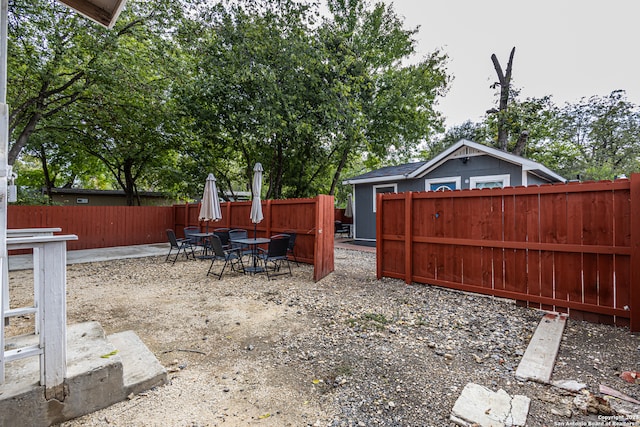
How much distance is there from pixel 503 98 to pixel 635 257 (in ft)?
47.2

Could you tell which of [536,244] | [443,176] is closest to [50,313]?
[536,244]

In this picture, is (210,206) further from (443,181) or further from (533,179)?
(533,179)

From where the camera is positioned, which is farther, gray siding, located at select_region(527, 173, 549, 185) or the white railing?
gray siding, located at select_region(527, 173, 549, 185)

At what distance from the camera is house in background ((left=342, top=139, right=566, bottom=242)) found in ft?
27.0

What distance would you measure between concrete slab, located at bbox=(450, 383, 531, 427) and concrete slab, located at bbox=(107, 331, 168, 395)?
81.7 inches

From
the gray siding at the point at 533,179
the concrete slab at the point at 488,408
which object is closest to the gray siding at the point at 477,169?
the gray siding at the point at 533,179

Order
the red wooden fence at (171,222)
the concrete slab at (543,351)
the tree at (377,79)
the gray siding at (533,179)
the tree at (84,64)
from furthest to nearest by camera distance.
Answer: the tree at (377,79) < the gray siding at (533,179) < the tree at (84,64) < the red wooden fence at (171,222) < the concrete slab at (543,351)

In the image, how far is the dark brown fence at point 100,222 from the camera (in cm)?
945

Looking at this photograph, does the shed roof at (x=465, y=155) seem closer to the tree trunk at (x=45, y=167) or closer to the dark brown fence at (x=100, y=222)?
the dark brown fence at (x=100, y=222)

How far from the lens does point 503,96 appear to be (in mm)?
14555

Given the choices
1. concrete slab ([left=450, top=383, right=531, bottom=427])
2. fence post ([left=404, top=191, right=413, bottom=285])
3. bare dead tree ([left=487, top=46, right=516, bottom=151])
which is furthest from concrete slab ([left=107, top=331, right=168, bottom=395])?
bare dead tree ([left=487, top=46, right=516, bottom=151])

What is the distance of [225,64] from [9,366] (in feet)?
34.0

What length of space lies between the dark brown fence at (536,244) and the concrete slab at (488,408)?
2.24 metres

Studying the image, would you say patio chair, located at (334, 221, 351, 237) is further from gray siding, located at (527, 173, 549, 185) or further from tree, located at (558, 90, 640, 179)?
tree, located at (558, 90, 640, 179)
